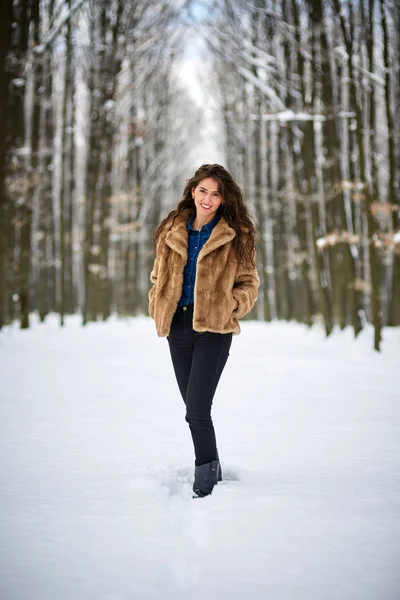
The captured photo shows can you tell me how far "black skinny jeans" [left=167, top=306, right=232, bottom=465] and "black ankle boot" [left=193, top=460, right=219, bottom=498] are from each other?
0.05 meters

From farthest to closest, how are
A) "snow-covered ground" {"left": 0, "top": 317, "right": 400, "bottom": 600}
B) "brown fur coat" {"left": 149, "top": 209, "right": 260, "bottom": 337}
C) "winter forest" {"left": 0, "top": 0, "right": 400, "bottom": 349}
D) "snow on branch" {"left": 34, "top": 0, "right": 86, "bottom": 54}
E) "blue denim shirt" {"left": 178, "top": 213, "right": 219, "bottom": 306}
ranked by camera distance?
"winter forest" {"left": 0, "top": 0, "right": 400, "bottom": 349} < "snow on branch" {"left": 34, "top": 0, "right": 86, "bottom": 54} < "blue denim shirt" {"left": 178, "top": 213, "right": 219, "bottom": 306} < "brown fur coat" {"left": 149, "top": 209, "right": 260, "bottom": 337} < "snow-covered ground" {"left": 0, "top": 317, "right": 400, "bottom": 600}

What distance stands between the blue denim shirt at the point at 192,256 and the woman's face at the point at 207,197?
11 cm

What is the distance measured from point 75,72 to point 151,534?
22.5 m

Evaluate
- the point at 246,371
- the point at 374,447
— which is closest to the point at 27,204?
the point at 246,371

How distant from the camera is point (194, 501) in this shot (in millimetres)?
3691

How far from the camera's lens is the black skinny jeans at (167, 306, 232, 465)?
3854mm

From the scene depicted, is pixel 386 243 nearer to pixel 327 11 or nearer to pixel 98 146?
pixel 327 11

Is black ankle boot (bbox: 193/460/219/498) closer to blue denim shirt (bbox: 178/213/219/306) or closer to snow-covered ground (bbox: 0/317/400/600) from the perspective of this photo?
snow-covered ground (bbox: 0/317/400/600)

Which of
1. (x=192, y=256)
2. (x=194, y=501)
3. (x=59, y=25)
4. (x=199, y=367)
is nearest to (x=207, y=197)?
(x=192, y=256)

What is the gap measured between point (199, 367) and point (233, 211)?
3.29 ft

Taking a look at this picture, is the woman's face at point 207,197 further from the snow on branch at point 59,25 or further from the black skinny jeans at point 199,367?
the snow on branch at point 59,25

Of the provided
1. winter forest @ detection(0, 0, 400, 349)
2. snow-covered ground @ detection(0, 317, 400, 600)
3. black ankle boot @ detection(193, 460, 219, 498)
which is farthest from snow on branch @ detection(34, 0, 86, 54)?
black ankle boot @ detection(193, 460, 219, 498)

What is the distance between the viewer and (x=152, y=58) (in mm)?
26547

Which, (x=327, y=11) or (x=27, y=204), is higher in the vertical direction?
(x=327, y=11)
